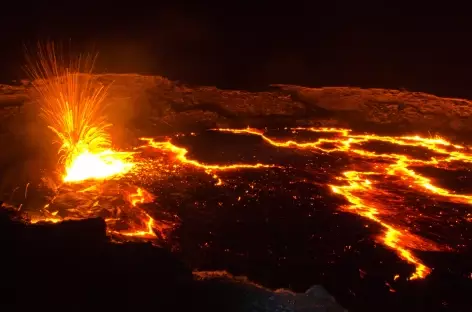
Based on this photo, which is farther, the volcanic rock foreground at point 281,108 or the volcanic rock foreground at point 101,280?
the volcanic rock foreground at point 281,108

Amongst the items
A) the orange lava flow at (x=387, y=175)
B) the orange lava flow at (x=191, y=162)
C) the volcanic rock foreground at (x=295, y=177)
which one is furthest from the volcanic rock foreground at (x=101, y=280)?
the orange lava flow at (x=191, y=162)

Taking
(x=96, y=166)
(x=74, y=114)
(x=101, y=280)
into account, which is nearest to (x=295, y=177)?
(x=96, y=166)

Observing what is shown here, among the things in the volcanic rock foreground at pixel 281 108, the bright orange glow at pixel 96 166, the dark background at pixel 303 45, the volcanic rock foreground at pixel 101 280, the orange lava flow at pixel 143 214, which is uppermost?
the dark background at pixel 303 45

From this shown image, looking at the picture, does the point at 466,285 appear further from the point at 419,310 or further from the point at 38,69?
the point at 38,69

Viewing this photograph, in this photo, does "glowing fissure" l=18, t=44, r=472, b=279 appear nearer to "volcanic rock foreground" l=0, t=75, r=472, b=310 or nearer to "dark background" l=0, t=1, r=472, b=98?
"volcanic rock foreground" l=0, t=75, r=472, b=310

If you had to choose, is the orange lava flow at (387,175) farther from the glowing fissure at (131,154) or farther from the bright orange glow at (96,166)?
the bright orange glow at (96,166)

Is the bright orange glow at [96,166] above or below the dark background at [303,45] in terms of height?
below

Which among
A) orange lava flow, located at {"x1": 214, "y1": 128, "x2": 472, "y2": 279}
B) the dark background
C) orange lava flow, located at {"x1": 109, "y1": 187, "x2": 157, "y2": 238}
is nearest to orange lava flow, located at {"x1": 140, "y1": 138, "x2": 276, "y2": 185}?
orange lava flow, located at {"x1": 109, "y1": 187, "x2": 157, "y2": 238}

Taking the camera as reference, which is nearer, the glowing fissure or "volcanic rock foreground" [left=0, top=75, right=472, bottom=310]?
"volcanic rock foreground" [left=0, top=75, right=472, bottom=310]
